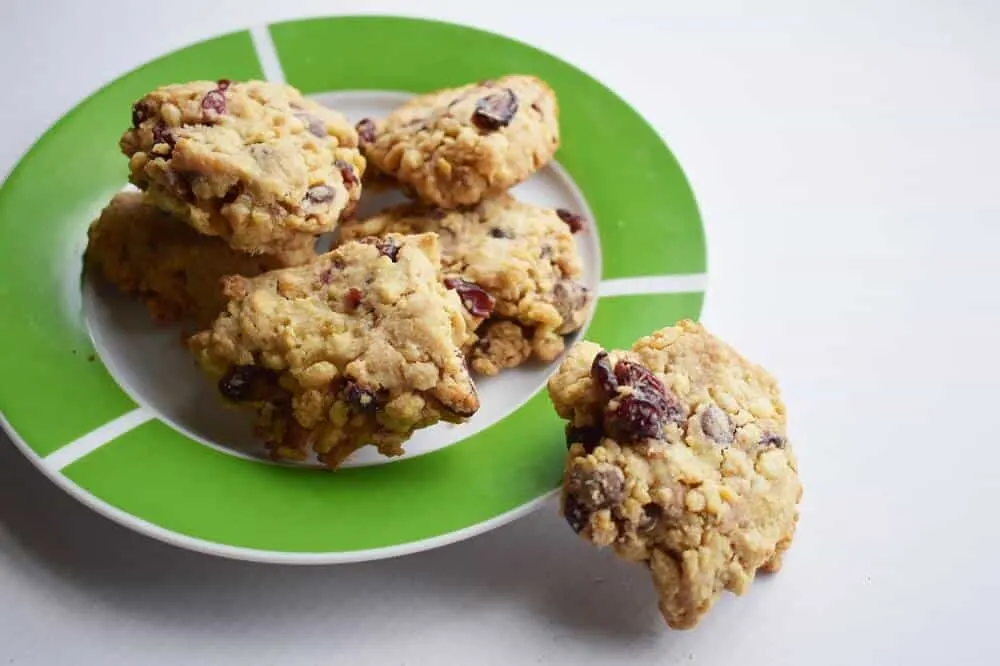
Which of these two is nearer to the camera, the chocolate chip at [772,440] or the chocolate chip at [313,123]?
the chocolate chip at [772,440]

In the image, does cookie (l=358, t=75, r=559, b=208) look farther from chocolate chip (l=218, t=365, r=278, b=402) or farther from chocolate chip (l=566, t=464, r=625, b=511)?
chocolate chip (l=566, t=464, r=625, b=511)

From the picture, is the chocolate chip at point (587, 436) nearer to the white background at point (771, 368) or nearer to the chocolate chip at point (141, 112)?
the white background at point (771, 368)

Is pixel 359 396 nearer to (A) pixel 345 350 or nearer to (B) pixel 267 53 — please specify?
(A) pixel 345 350

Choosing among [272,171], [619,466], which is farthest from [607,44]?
[619,466]

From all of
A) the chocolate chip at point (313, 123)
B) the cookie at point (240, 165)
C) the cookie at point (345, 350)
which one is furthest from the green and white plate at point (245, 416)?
the chocolate chip at point (313, 123)

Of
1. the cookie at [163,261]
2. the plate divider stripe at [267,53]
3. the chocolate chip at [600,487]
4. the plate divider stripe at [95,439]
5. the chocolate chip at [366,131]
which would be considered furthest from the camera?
the plate divider stripe at [267,53]

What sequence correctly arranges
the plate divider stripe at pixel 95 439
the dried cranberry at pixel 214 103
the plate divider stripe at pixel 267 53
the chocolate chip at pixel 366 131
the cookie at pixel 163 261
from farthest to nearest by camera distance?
1. the plate divider stripe at pixel 267 53
2. the chocolate chip at pixel 366 131
3. the cookie at pixel 163 261
4. the dried cranberry at pixel 214 103
5. the plate divider stripe at pixel 95 439

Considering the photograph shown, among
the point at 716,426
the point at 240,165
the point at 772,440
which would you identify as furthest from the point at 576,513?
the point at 240,165
